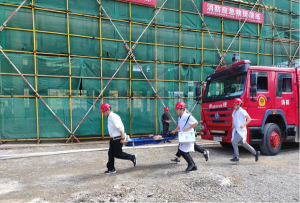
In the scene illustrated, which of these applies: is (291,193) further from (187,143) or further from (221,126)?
(221,126)

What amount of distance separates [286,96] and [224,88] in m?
1.94

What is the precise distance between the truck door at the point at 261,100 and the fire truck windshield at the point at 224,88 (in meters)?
0.44

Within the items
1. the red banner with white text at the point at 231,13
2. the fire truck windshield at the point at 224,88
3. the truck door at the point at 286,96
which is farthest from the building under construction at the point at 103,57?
the truck door at the point at 286,96

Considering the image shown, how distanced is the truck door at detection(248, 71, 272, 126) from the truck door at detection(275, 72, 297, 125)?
0.37 m

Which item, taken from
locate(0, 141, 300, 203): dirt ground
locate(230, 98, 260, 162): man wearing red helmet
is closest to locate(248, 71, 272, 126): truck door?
locate(230, 98, 260, 162): man wearing red helmet

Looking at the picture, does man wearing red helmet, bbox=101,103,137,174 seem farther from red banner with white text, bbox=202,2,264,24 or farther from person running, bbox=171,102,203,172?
red banner with white text, bbox=202,2,264,24

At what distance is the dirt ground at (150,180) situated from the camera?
130 inches

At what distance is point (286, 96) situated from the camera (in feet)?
20.8

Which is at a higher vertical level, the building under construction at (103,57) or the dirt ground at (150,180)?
the building under construction at (103,57)

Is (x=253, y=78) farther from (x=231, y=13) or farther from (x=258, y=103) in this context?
(x=231, y=13)

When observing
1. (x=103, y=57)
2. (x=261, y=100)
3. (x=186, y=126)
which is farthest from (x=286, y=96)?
(x=103, y=57)

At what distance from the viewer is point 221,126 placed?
6.05 m

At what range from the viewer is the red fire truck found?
5.77 m

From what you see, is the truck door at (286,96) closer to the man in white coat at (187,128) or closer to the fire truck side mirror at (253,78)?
the fire truck side mirror at (253,78)
